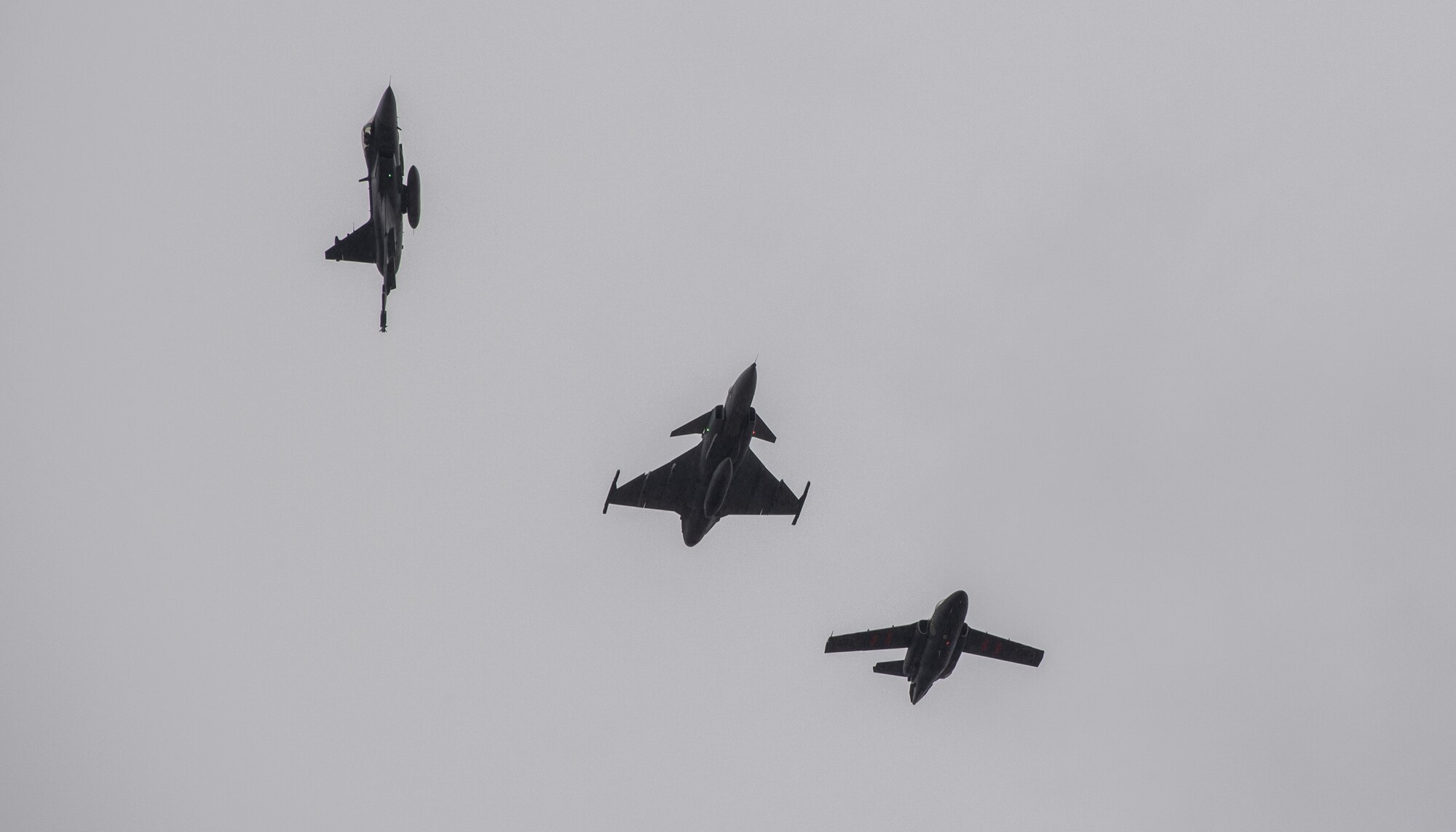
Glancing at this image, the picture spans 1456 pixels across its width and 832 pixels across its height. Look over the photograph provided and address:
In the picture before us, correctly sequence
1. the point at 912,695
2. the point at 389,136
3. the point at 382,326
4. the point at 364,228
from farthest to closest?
the point at 912,695 → the point at 364,228 → the point at 382,326 → the point at 389,136

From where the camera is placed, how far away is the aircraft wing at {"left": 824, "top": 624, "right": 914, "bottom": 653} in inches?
1932

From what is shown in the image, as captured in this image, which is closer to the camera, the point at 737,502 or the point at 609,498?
the point at 609,498

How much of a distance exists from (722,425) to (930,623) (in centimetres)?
1279

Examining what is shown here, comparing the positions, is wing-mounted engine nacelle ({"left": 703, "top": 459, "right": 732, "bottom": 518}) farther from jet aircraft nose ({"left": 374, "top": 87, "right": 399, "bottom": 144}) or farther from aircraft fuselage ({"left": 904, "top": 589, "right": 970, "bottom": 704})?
jet aircraft nose ({"left": 374, "top": 87, "right": 399, "bottom": 144})

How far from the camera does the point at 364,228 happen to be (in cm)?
4550

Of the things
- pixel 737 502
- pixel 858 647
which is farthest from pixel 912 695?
pixel 737 502

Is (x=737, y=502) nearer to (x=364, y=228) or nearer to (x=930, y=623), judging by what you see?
(x=930, y=623)

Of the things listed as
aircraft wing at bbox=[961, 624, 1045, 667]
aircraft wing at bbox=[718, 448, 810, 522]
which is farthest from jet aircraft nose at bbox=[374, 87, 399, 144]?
aircraft wing at bbox=[961, 624, 1045, 667]

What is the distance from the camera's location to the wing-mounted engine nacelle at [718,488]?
44.2m

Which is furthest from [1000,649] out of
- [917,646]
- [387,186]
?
[387,186]

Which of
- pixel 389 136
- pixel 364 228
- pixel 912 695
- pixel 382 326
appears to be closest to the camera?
pixel 389 136

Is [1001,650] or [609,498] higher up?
[609,498]

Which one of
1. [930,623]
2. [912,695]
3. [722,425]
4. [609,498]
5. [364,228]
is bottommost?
[912,695]

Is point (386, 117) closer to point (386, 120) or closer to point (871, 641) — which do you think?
point (386, 120)
